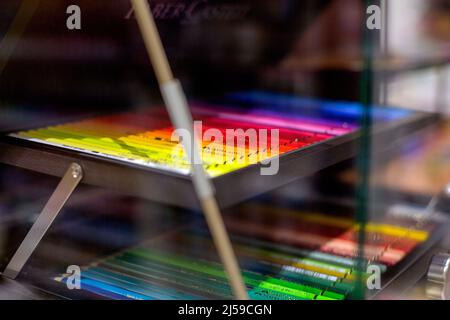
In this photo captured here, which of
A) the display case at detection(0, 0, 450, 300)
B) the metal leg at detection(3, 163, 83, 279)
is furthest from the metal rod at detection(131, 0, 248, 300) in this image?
the metal leg at detection(3, 163, 83, 279)

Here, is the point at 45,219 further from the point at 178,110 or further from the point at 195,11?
the point at 195,11

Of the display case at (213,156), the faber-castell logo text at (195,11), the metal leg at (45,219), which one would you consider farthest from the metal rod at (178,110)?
the faber-castell logo text at (195,11)

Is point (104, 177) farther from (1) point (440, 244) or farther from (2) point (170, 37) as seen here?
(1) point (440, 244)

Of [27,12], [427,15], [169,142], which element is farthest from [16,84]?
[427,15]

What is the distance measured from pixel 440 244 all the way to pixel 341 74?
459 mm

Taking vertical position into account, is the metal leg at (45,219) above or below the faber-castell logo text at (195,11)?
below

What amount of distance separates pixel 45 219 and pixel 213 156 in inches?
10.9

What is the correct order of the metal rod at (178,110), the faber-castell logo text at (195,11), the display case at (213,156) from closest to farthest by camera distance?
the metal rod at (178,110)
the display case at (213,156)
the faber-castell logo text at (195,11)

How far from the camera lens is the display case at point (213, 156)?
0.92 metres

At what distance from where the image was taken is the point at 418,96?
1.81m

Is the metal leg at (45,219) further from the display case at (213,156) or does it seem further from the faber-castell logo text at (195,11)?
the faber-castell logo text at (195,11)

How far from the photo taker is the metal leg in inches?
36.9

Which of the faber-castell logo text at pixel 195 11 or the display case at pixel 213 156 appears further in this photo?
the faber-castell logo text at pixel 195 11

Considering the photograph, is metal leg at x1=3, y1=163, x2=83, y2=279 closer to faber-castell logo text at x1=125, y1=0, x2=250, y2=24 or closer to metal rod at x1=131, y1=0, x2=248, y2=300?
metal rod at x1=131, y1=0, x2=248, y2=300
